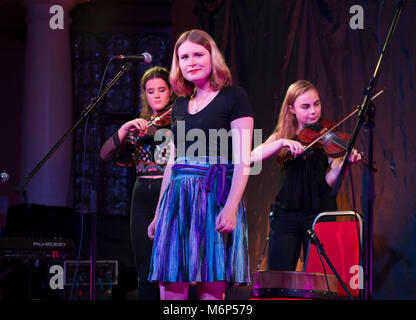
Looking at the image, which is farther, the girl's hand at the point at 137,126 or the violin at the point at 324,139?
the violin at the point at 324,139

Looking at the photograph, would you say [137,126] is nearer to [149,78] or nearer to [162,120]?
[162,120]

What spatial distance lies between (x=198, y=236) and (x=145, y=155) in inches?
55.0

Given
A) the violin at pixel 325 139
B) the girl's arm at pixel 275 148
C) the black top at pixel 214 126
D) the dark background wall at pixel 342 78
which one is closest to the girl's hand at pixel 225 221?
the black top at pixel 214 126

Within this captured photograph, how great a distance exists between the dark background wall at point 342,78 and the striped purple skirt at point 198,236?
240 cm

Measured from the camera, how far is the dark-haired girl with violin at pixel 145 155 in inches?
135

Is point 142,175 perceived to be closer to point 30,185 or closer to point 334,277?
point 334,277

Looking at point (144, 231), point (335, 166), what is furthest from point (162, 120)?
point (335, 166)

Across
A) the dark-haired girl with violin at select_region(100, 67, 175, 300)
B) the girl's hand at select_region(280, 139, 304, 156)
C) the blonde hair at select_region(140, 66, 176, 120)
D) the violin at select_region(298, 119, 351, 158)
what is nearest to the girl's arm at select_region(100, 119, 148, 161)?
the dark-haired girl with violin at select_region(100, 67, 175, 300)

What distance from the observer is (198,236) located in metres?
2.23

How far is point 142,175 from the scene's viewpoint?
3.52 meters

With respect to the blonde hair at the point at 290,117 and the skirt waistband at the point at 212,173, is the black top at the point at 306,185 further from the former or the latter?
the skirt waistband at the point at 212,173
